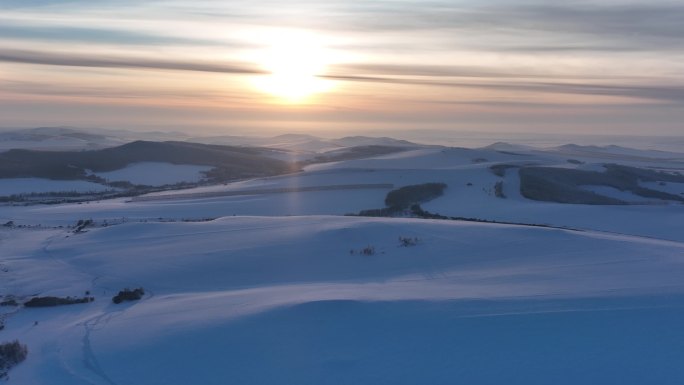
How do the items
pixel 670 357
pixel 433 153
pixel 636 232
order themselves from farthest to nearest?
pixel 433 153
pixel 636 232
pixel 670 357

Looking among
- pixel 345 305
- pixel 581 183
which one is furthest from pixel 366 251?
pixel 581 183

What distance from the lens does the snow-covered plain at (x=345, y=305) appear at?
8.71 m

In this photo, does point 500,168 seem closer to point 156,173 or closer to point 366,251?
point 156,173

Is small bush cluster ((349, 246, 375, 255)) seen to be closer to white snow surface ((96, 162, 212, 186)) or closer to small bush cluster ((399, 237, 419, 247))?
small bush cluster ((399, 237, 419, 247))

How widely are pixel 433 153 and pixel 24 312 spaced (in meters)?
43.0

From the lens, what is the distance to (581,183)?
3666cm

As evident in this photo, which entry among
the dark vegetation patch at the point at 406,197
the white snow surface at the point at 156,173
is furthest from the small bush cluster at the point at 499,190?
the white snow surface at the point at 156,173

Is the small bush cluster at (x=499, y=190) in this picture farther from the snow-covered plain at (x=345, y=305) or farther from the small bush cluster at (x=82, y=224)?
the small bush cluster at (x=82, y=224)

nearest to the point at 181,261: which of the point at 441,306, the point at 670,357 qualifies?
the point at 441,306

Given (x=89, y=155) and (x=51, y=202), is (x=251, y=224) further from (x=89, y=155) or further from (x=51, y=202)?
(x=89, y=155)

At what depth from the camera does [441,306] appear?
413 inches

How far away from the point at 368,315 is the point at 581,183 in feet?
94.2

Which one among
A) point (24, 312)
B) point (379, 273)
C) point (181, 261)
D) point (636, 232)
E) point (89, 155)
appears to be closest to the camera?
point (24, 312)

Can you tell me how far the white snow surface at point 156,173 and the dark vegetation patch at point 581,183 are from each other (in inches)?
758
